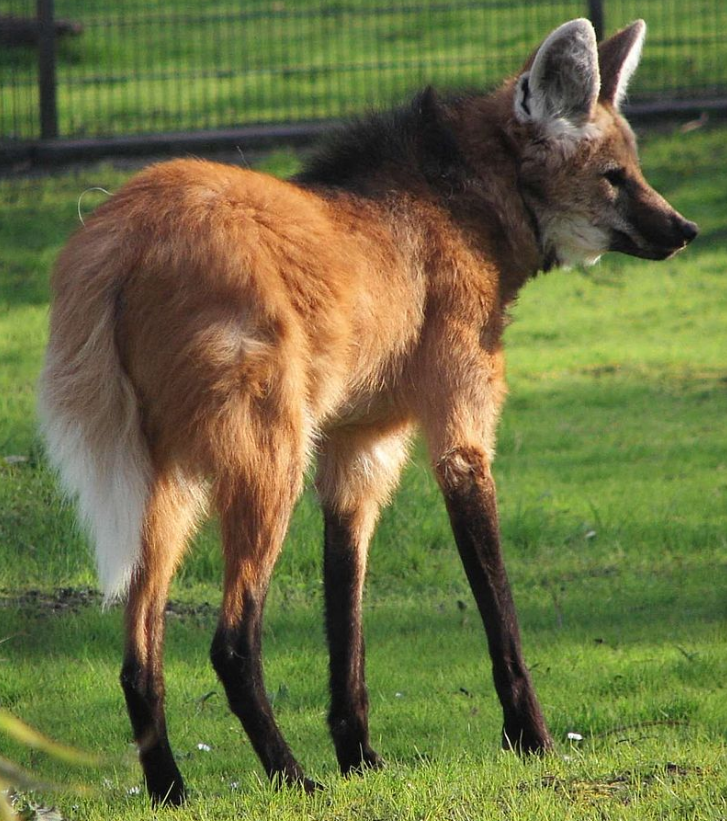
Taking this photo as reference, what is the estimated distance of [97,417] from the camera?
3.36m

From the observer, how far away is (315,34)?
1639cm

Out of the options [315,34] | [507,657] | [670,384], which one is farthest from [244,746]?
[315,34]

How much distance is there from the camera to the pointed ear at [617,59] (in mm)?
4430

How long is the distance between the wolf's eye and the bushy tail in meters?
1.79

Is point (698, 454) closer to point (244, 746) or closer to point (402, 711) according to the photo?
point (402, 711)

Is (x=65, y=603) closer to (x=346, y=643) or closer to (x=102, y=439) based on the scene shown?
(x=346, y=643)

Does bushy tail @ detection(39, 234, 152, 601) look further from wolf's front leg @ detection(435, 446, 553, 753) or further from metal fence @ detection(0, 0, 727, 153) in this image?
metal fence @ detection(0, 0, 727, 153)

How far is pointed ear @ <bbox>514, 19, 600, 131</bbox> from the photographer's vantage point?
4062 mm

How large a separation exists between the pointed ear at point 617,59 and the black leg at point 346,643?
5.63 feet

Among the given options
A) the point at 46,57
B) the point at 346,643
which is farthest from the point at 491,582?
the point at 46,57

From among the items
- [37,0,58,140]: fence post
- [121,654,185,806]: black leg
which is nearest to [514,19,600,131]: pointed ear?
[121,654,185,806]: black leg

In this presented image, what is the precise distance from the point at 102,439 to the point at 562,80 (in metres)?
1.93

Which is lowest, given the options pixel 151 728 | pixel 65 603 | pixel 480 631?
pixel 480 631

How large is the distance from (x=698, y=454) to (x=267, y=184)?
4.47 metres
